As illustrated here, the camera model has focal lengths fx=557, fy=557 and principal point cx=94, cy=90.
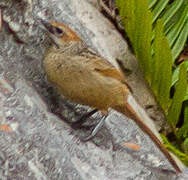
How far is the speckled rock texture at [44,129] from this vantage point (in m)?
3.30

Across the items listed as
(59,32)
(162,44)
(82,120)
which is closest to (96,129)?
(82,120)

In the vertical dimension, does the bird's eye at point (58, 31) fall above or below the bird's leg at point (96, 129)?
above

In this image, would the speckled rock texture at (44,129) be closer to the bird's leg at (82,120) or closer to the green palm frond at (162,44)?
the bird's leg at (82,120)

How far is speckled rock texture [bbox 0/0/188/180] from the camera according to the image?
10.8ft

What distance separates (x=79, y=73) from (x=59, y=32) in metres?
0.33

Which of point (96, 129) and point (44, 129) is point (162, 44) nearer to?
point (96, 129)

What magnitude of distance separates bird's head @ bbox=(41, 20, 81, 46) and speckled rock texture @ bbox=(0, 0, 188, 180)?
20 cm

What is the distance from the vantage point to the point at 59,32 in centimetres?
388

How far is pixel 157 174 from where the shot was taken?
154 inches

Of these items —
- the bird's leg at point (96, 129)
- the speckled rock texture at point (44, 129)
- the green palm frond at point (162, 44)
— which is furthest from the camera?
the green palm frond at point (162, 44)

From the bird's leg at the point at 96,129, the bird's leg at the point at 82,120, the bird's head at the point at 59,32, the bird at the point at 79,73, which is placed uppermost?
the bird's head at the point at 59,32

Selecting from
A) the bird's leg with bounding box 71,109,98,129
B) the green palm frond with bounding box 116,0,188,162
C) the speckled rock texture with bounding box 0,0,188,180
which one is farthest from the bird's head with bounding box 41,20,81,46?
the green palm frond with bounding box 116,0,188,162

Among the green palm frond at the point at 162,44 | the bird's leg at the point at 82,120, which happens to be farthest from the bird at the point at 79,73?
the green palm frond at the point at 162,44

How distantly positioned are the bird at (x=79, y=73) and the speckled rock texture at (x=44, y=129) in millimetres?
158
